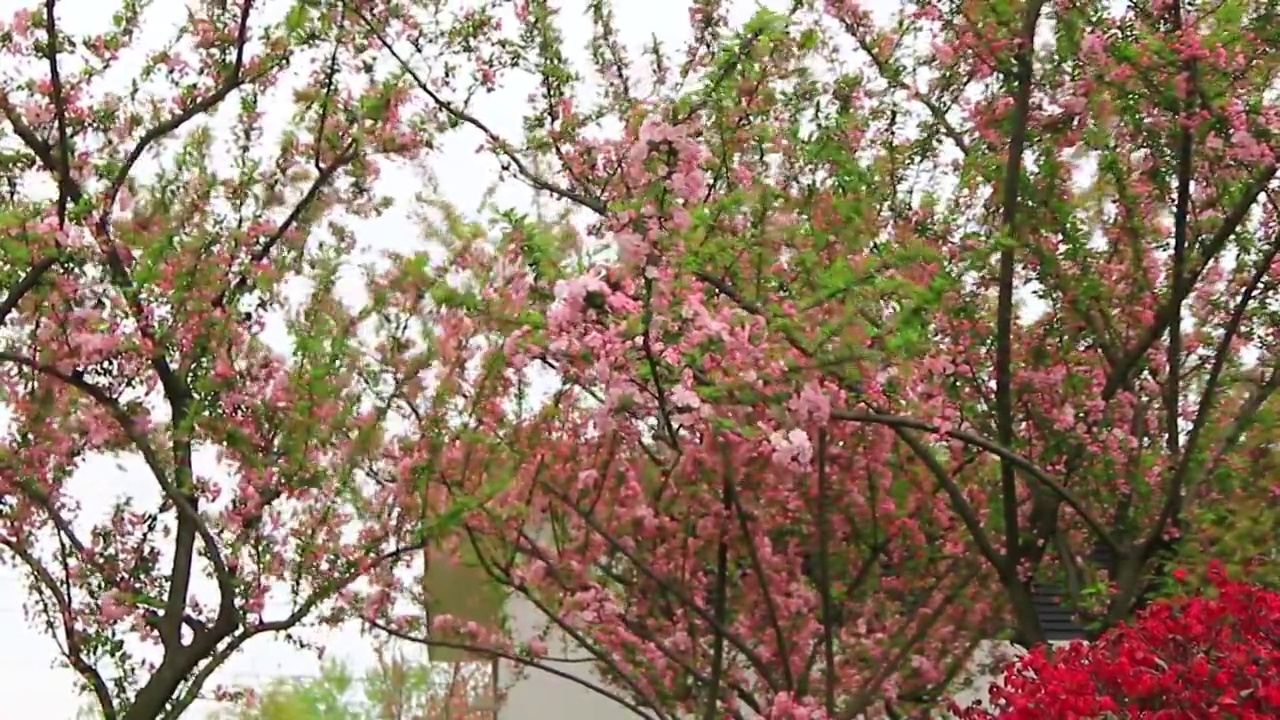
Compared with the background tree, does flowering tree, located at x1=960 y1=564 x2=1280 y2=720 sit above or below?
below

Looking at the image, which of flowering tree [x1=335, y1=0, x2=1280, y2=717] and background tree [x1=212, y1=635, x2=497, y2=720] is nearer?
background tree [x1=212, y1=635, x2=497, y2=720]

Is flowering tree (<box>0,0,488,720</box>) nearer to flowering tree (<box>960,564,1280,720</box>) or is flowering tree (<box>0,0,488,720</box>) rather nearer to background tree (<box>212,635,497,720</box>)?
background tree (<box>212,635,497,720</box>)

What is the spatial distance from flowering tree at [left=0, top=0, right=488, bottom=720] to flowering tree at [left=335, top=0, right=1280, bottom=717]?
21.8 inches

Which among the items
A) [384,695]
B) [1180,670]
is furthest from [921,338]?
[384,695]

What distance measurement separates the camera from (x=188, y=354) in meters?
5.98

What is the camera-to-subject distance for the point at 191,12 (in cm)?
637

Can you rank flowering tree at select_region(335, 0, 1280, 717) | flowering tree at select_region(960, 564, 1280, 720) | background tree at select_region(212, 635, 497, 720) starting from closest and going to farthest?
background tree at select_region(212, 635, 497, 720) < flowering tree at select_region(960, 564, 1280, 720) < flowering tree at select_region(335, 0, 1280, 717)

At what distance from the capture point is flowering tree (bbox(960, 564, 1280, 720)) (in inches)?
152

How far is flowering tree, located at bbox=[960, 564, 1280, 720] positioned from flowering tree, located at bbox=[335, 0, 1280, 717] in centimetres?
73

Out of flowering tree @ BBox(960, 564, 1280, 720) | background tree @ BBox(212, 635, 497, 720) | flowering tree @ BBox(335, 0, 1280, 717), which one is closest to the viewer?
background tree @ BBox(212, 635, 497, 720)

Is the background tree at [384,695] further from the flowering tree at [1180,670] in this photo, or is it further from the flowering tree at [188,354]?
the flowering tree at [1180,670]

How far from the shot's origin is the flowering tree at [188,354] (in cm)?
583

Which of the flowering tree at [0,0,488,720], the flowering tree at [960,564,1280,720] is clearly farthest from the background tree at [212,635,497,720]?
the flowering tree at [960,564,1280,720]

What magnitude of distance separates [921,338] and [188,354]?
328 centimetres
